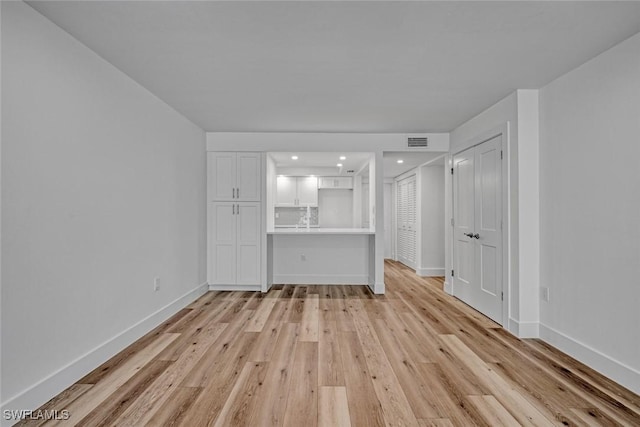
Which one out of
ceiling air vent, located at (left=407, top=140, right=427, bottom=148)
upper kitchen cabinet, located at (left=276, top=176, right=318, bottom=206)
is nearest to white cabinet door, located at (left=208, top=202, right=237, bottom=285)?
upper kitchen cabinet, located at (left=276, top=176, right=318, bottom=206)

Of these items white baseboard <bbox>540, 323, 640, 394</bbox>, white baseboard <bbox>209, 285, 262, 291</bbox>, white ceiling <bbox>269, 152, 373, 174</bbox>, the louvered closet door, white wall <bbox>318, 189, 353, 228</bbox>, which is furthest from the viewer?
white wall <bbox>318, 189, 353, 228</bbox>

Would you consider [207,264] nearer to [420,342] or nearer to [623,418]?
[420,342]

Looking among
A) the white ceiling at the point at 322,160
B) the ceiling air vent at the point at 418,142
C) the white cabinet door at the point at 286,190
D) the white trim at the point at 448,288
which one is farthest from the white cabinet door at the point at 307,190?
the white trim at the point at 448,288

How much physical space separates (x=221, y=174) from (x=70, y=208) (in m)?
2.57

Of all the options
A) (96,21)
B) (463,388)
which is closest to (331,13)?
(96,21)

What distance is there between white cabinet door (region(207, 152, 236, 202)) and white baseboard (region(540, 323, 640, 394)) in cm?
409

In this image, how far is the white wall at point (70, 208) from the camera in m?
1.74

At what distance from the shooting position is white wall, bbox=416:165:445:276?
6.02 meters

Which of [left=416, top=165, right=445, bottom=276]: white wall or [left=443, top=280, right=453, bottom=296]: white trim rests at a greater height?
[left=416, top=165, right=445, bottom=276]: white wall

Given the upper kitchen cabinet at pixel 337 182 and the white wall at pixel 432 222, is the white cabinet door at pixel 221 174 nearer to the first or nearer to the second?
the upper kitchen cabinet at pixel 337 182

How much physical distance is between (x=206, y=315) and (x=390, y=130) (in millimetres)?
3425

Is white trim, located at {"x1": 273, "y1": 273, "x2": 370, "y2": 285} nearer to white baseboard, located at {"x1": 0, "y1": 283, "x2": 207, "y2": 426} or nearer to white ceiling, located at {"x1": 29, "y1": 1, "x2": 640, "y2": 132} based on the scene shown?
white baseboard, located at {"x1": 0, "y1": 283, "x2": 207, "y2": 426}

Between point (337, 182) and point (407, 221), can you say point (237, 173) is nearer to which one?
point (337, 182)

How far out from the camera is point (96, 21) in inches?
77.5
